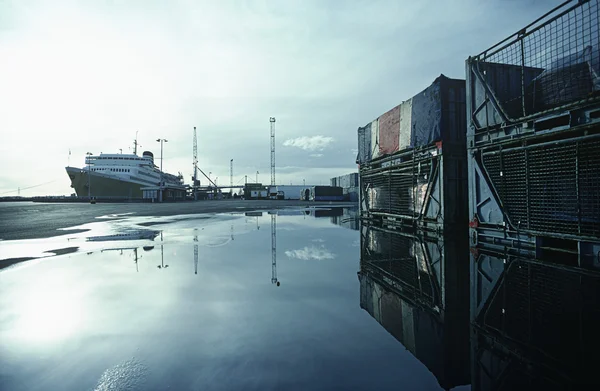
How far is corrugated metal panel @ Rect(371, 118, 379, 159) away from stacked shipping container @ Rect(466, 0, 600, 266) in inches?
231

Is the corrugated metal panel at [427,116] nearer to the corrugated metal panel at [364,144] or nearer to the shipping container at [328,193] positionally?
the corrugated metal panel at [364,144]

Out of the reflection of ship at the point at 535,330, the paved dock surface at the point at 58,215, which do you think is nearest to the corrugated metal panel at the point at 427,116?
the reflection of ship at the point at 535,330

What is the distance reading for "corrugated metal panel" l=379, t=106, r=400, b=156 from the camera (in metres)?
12.3

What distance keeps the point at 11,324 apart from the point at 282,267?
366 cm

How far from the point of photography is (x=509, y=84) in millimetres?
8062

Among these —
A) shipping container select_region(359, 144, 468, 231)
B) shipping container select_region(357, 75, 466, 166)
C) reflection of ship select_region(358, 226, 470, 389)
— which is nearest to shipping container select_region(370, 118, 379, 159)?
shipping container select_region(359, 144, 468, 231)

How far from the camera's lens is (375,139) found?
14.2 metres

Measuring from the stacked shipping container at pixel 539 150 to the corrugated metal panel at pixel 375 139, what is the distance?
5.86m

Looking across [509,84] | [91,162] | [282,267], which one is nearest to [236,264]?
[282,267]

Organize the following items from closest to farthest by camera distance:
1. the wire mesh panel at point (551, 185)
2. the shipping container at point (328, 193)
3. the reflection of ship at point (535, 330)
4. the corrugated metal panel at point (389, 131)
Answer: the reflection of ship at point (535, 330), the wire mesh panel at point (551, 185), the corrugated metal panel at point (389, 131), the shipping container at point (328, 193)

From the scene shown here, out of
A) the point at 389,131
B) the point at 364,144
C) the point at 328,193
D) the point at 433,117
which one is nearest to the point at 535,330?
the point at 433,117

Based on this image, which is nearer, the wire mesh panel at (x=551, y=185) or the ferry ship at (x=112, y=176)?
the wire mesh panel at (x=551, y=185)

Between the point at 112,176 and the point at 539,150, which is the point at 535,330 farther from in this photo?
the point at 112,176

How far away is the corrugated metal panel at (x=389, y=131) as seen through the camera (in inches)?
486
